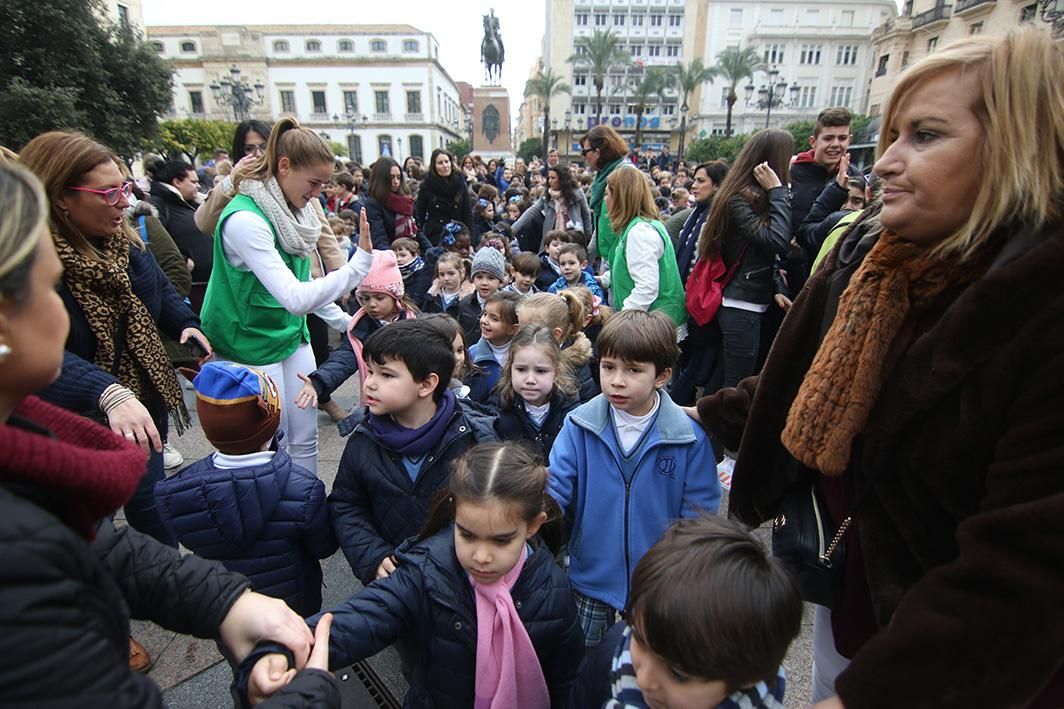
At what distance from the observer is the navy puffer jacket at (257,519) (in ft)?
5.92

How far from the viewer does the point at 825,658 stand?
155cm

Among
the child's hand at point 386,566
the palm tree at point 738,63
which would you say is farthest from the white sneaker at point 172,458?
the palm tree at point 738,63

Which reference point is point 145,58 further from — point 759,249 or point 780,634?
point 780,634

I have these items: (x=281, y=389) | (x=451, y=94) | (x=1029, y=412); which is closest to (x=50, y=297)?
(x=1029, y=412)

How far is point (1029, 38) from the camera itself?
1050 millimetres

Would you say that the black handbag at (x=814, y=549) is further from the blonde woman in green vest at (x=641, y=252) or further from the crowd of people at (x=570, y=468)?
the blonde woman in green vest at (x=641, y=252)

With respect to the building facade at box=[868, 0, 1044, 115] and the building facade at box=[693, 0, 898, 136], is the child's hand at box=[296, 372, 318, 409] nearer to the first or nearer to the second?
the building facade at box=[868, 0, 1044, 115]

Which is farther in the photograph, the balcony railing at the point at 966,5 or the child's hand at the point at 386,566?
the balcony railing at the point at 966,5

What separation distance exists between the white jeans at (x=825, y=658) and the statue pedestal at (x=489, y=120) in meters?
39.1

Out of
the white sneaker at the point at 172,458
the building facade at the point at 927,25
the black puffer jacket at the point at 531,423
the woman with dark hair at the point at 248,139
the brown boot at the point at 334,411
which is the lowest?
the brown boot at the point at 334,411

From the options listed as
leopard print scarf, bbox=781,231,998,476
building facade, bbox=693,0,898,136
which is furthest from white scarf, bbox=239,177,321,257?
building facade, bbox=693,0,898,136

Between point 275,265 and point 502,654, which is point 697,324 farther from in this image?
point 502,654

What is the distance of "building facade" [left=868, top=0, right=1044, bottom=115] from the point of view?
104 ft

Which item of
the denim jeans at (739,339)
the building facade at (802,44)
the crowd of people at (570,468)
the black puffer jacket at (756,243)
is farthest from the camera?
the building facade at (802,44)
